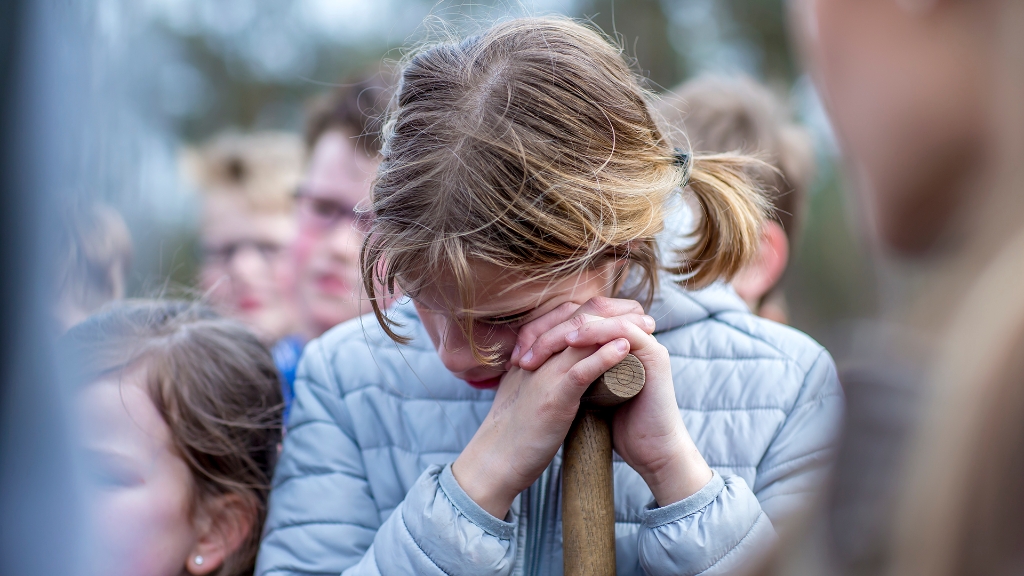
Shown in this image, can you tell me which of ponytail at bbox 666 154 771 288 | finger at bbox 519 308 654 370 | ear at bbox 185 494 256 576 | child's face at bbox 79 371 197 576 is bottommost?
ear at bbox 185 494 256 576

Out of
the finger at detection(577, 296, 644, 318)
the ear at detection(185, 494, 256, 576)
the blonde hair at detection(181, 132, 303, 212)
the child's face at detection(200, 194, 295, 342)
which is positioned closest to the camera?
the finger at detection(577, 296, 644, 318)

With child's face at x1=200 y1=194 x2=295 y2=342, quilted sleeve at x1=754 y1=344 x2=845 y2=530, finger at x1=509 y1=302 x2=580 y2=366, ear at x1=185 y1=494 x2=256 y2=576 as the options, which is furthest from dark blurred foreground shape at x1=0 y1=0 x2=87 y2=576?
child's face at x1=200 y1=194 x2=295 y2=342

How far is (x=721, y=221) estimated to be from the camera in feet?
5.18

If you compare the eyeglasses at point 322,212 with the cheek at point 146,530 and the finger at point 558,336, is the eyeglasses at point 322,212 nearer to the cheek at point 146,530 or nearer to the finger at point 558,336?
the cheek at point 146,530

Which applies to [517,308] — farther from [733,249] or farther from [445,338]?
[733,249]

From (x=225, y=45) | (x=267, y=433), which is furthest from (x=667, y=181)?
(x=225, y=45)

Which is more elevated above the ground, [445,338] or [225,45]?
[225,45]

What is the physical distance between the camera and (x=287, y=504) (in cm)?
166

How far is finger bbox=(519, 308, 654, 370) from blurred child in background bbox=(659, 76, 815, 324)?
117 centimetres

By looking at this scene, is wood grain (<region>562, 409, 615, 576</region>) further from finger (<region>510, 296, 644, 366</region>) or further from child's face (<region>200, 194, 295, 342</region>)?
child's face (<region>200, 194, 295, 342</region>)

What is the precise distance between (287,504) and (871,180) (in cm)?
142

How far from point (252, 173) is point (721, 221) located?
349cm

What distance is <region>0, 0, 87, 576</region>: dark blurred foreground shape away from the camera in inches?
45.5

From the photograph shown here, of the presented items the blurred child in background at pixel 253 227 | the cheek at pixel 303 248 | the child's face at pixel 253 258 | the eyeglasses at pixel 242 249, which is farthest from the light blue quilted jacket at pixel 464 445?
the eyeglasses at pixel 242 249
